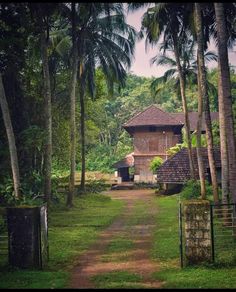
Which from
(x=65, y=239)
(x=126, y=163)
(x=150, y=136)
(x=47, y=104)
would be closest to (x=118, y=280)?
(x=65, y=239)

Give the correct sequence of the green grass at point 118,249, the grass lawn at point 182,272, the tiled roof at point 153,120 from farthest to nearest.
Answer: the tiled roof at point 153,120
the green grass at point 118,249
the grass lawn at point 182,272

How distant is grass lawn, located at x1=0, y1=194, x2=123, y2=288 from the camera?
30.9 ft

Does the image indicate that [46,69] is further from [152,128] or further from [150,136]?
[150,136]

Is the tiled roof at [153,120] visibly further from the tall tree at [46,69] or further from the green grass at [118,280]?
the green grass at [118,280]

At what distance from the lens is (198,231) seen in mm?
10477

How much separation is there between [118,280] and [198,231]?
244cm

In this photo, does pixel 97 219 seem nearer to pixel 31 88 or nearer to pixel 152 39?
pixel 31 88

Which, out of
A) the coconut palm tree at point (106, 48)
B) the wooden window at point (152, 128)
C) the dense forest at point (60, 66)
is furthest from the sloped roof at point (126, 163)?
the coconut palm tree at point (106, 48)

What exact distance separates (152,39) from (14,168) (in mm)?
13874

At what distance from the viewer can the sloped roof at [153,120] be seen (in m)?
46.3

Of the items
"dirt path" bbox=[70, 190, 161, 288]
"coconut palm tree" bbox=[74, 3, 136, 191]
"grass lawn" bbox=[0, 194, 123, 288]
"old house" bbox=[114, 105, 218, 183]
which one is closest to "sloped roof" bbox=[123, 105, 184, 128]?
"old house" bbox=[114, 105, 218, 183]

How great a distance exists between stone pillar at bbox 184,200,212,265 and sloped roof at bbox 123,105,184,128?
35910 millimetres

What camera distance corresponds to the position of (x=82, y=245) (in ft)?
44.9

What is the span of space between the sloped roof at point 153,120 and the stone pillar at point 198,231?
118ft
